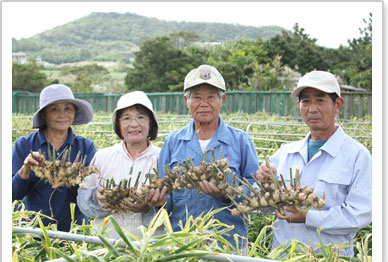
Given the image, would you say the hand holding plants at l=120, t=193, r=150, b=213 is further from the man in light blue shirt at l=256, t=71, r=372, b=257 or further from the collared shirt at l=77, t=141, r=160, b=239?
the man in light blue shirt at l=256, t=71, r=372, b=257

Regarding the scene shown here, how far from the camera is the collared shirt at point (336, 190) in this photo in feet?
7.28

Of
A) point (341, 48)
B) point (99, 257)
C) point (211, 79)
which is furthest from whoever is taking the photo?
point (341, 48)

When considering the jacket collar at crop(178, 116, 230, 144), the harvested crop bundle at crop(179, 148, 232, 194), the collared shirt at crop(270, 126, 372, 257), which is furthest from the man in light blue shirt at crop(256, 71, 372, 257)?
the jacket collar at crop(178, 116, 230, 144)

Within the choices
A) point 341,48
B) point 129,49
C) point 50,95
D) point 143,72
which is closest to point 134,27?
point 129,49

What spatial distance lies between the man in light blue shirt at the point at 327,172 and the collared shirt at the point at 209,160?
22 centimetres

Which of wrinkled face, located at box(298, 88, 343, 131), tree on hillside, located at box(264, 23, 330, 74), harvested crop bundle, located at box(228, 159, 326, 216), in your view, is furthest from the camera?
tree on hillside, located at box(264, 23, 330, 74)

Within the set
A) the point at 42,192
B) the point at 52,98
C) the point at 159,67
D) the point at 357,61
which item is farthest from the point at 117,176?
the point at 159,67

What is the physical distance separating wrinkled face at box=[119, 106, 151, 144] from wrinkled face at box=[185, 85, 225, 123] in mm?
310

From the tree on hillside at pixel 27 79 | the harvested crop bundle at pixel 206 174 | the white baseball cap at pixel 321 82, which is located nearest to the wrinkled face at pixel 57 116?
the harvested crop bundle at pixel 206 174

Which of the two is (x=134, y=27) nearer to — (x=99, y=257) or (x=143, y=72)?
(x=143, y=72)

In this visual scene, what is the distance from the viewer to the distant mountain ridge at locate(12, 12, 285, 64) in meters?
86.9

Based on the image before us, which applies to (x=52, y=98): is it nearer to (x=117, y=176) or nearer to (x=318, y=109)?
(x=117, y=176)
